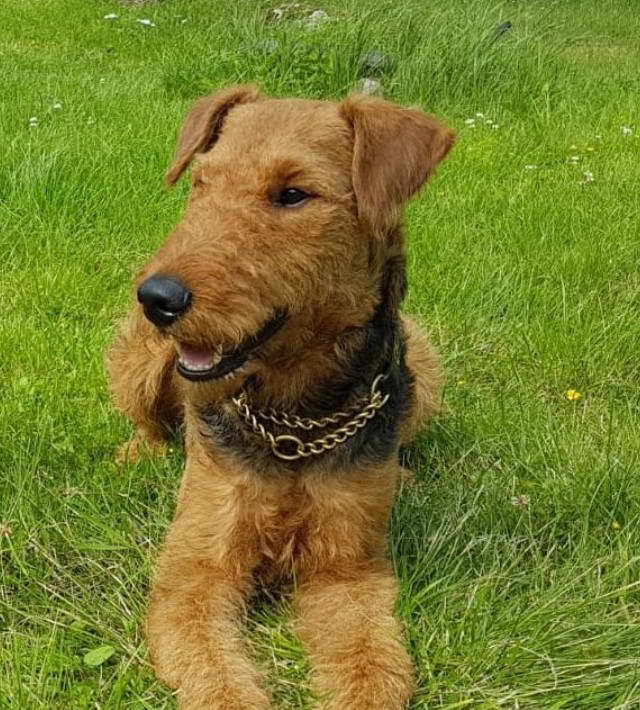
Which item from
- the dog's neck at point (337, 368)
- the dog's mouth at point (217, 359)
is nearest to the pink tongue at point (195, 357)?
the dog's mouth at point (217, 359)

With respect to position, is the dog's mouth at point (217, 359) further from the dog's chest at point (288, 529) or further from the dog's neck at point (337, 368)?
the dog's chest at point (288, 529)

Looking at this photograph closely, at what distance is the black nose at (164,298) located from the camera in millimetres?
2076

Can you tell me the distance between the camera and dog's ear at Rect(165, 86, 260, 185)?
2834mm

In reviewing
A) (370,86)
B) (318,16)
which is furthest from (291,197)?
(318,16)

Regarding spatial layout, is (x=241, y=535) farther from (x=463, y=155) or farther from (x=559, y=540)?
(x=463, y=155)

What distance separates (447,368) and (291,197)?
1.89m

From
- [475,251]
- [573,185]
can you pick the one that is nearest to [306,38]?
[573,185]

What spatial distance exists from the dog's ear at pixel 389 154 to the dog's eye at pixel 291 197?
0.48ft

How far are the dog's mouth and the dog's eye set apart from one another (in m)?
0.27

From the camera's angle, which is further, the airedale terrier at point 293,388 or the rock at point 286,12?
the rock at point 286,12

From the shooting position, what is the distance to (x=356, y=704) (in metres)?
2.29

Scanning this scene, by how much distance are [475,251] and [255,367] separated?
2761 mm

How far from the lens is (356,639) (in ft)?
8.13

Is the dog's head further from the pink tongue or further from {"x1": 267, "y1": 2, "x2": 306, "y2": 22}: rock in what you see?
{"x1": 267, "y1": 2, "x2": 306, "y2": 22}: rock
